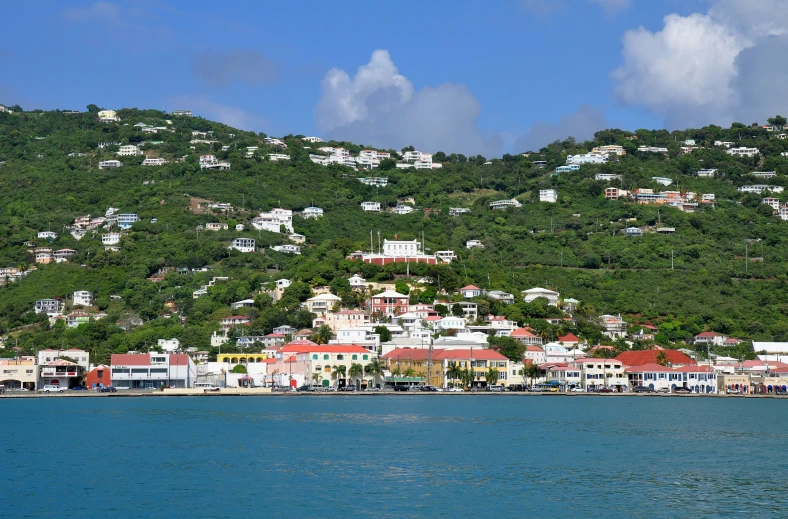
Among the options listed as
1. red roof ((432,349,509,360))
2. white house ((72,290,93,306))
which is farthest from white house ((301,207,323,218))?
red roof ((432,349,509,360))

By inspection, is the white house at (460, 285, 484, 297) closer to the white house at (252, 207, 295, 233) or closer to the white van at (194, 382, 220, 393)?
the white van at (194, 382, 220, 393)

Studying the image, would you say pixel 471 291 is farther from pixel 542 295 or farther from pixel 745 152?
pixel 745 152

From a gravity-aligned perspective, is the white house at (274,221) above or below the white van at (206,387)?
above

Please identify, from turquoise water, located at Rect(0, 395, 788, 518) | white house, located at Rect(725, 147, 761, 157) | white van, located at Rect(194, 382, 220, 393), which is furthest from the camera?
white house, located at Rect(725, 147, 761, 157)

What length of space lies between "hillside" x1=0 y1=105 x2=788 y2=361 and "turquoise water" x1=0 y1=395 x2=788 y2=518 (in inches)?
1176

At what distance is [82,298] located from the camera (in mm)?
90000

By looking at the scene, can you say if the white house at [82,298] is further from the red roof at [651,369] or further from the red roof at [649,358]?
the red roof at [651,369]

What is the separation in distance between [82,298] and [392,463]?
61646 millimetres

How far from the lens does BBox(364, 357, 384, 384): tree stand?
73.3m

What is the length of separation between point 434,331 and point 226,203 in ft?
133

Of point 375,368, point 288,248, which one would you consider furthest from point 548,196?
point 375,368

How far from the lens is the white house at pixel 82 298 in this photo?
89.6 meters

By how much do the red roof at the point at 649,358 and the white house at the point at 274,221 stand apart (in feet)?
147

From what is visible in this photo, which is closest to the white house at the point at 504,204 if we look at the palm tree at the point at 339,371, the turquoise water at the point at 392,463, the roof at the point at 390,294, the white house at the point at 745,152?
the white house at the point at 745,152
